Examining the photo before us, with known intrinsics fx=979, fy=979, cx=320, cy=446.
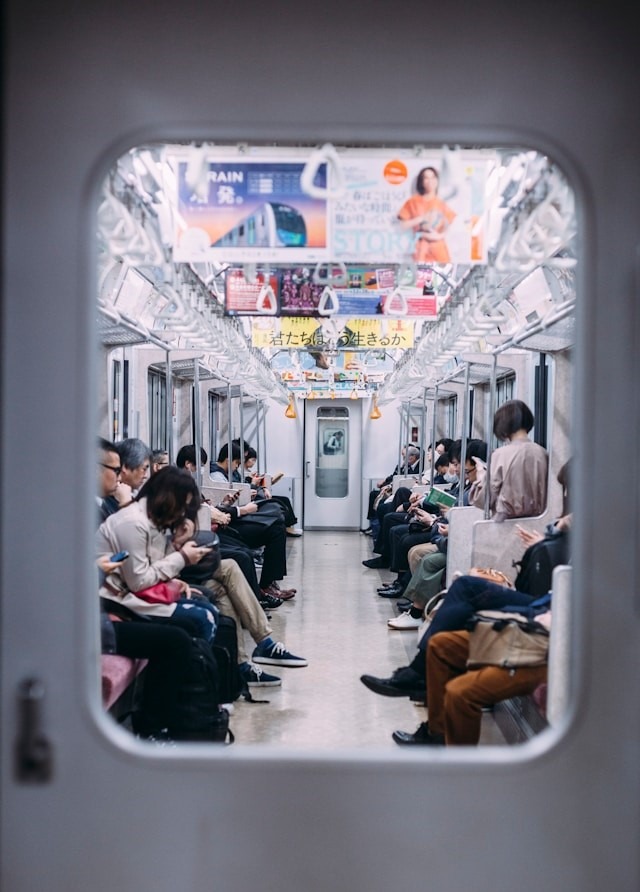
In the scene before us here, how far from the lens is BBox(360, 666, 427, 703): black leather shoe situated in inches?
181

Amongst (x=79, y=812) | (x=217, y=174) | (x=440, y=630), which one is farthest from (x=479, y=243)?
(x=79, y=812)

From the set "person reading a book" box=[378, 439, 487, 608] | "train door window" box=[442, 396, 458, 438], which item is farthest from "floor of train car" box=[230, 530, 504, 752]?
"train door window" box=[442, 396, 458, 438]

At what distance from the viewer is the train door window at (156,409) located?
28.1 ft

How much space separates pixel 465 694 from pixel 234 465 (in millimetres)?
7385

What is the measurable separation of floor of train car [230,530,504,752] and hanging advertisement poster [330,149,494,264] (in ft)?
7.36

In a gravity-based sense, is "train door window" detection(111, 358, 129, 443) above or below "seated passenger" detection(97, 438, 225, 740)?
above

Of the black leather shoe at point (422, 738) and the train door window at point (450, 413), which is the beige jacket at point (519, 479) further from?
the train door window at point (450, 413)

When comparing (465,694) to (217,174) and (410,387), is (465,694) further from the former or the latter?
(410,387)

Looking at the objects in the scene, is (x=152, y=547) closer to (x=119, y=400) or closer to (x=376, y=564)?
(x=119, y=400)

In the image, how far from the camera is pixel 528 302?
6.17 meters

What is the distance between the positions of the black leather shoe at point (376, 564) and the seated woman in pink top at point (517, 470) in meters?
6.49

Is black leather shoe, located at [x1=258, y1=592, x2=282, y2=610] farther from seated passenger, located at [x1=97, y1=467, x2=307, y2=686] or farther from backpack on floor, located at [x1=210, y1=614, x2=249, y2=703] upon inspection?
seated passenger, located at [x1=97, y1=467, x2=307, y2=686]

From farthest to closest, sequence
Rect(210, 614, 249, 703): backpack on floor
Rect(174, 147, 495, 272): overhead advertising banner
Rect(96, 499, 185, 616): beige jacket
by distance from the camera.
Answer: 1. Rect(210, 614, 249, 703): backpack on floor
2. Rect(174, 147, 495, 272): overhead advertising banner
3. Rect(96, 499, 185, 616): beige jacket

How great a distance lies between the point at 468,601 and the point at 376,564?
296 inches
